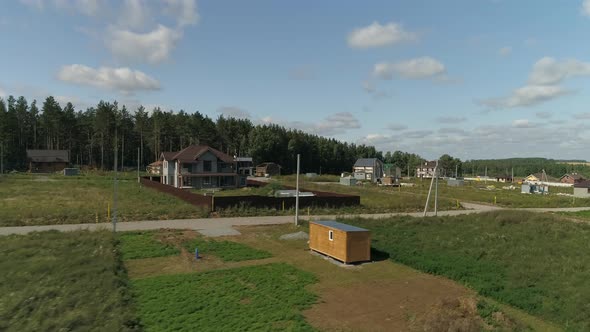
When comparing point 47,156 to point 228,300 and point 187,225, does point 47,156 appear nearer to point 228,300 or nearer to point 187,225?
point 187,225

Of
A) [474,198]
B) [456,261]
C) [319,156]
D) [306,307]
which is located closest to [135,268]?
[306,307]

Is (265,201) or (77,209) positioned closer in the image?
(77,209)

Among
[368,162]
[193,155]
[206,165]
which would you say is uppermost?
[368,162]

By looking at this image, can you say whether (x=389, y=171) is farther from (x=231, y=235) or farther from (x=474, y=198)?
(x=231, y=235)

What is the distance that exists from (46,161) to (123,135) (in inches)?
718

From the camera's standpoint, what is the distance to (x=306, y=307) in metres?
11.3

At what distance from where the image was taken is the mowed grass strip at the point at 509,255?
1184 cm

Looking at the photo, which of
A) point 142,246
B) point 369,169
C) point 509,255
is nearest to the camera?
point 509,255

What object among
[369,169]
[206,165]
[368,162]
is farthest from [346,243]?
[368,162]

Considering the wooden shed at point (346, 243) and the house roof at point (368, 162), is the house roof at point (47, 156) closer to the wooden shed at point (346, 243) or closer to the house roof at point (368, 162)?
the house roof at point (368, 162)

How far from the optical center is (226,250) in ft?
60.5

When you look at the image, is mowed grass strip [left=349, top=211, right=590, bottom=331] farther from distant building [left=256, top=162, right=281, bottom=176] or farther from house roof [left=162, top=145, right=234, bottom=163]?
distant building [left=256, top=162, right=281, bottom=176]

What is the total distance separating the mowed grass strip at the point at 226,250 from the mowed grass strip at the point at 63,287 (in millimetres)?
3713

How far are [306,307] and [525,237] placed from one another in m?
16.1
